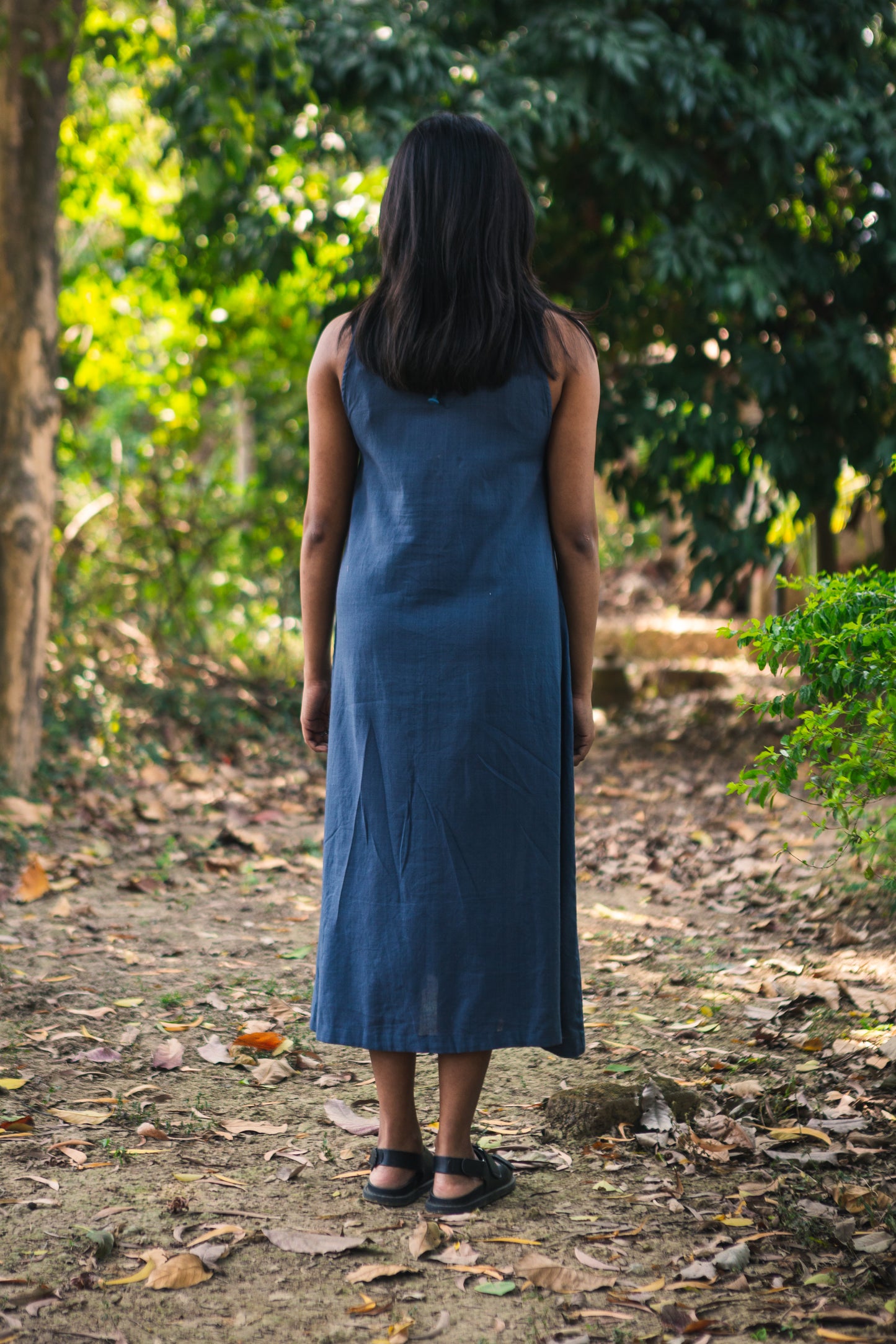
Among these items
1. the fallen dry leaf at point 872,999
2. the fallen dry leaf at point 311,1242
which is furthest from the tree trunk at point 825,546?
the fallen dry leaf at point 311,1242

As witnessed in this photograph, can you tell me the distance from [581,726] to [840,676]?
519mm

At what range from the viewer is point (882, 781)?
2469 millimetres

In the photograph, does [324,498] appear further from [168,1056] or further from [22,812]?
[22,812]

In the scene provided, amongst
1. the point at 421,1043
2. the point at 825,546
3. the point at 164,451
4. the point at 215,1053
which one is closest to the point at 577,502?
the point at 421,1043

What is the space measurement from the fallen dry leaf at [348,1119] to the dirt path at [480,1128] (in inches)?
0.8

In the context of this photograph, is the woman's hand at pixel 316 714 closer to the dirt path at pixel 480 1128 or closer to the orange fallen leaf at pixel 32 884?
the dirt path at pixel 480 1128

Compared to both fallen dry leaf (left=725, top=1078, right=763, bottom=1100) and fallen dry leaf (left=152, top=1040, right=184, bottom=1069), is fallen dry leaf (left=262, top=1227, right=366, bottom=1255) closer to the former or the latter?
fallen dry leaf (left=152, top=1040, right=184, bottom=1069)

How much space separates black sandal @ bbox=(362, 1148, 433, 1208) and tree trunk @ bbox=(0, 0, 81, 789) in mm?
3551

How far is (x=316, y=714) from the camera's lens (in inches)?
104

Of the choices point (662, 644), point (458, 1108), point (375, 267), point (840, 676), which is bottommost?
point (458, 1108)

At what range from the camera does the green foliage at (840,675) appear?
2432 millimetres

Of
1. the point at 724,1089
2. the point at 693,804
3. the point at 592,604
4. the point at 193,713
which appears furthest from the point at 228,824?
the point at 592,604

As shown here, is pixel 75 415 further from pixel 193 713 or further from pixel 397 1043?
pixel 397 1043

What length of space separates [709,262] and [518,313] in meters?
3.93
